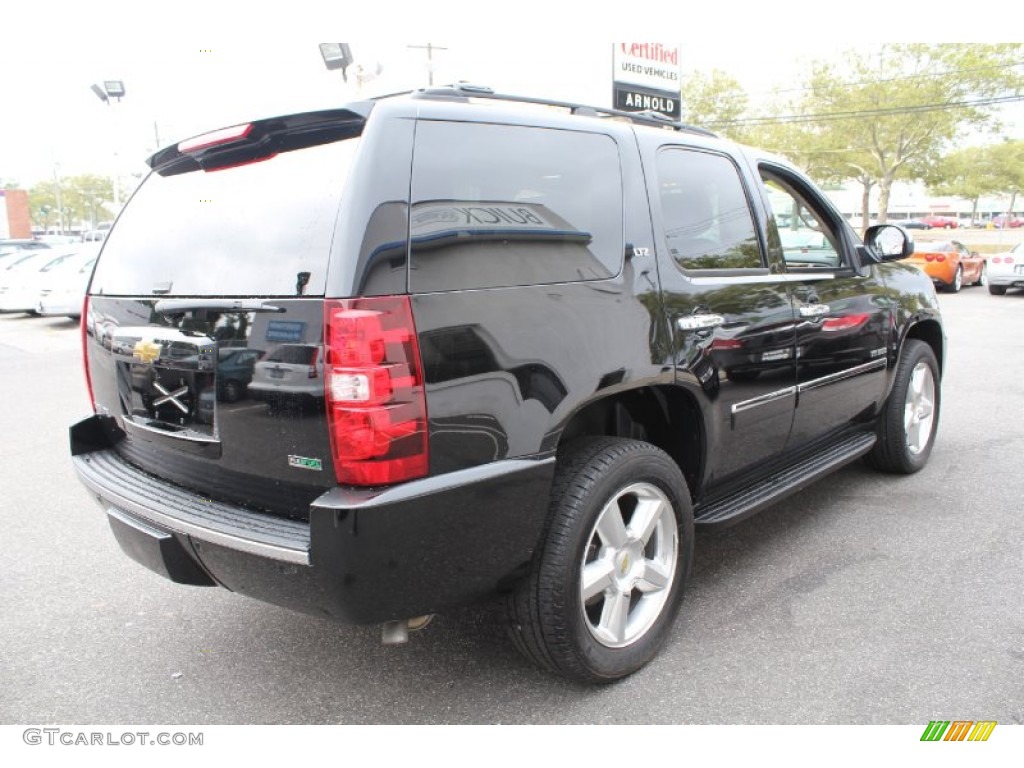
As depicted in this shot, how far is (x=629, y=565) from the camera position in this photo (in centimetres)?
273

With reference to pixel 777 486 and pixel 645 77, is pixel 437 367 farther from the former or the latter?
pixel 645 77

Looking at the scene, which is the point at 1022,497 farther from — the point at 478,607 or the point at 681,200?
the point at 478,607

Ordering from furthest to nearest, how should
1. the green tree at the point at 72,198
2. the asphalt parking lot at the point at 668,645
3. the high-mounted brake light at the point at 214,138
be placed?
1. the green tree at the point at 72,198
2. the asphalt parking lot at the point at 668,645
3. the high-mounted brake light at the point at 214,138

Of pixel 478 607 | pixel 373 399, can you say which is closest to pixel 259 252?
pixel 373 399

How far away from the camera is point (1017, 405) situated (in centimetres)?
676

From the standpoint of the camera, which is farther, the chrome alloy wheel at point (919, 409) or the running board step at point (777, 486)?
the chrome alloy wheel at point (919, 409)

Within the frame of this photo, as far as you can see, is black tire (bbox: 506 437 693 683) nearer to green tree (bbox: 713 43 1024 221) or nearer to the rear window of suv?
the rear window of suv

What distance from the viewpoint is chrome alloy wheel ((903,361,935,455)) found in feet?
15.5

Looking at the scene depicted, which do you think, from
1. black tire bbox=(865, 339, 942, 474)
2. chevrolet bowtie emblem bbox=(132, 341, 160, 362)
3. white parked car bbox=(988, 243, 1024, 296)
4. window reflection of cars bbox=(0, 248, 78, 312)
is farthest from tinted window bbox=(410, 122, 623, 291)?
white parked car bbox=(988, 243, 1024, 296)

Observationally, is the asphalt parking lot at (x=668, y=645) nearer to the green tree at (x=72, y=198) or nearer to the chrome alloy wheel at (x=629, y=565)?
the chrome alloy wheel at (x=629, y=565)

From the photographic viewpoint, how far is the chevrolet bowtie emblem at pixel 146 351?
8.24 feet

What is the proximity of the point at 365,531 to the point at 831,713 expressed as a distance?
5.24 ft

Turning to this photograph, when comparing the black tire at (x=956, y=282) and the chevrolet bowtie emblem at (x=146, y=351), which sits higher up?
the chevrolet bowtie emblem at (x=146, y=351)

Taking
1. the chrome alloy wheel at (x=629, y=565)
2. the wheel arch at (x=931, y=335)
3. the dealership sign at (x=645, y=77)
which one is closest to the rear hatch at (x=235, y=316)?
the chrome alloy wheel at (x=629, y=565)
